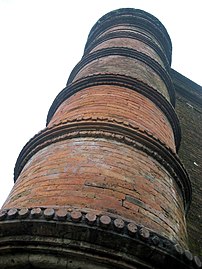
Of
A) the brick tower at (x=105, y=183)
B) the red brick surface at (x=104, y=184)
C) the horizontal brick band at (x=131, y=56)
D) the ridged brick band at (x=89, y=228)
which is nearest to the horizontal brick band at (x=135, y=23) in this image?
the horizontal brick band at (x=131, y=56)

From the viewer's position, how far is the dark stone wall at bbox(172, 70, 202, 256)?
226 inches

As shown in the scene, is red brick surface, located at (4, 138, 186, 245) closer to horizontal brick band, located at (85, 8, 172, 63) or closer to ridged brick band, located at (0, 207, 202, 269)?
ridged brick band, located at (0, 207, 202, 269)

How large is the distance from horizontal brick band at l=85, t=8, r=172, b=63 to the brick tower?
6.56 feet

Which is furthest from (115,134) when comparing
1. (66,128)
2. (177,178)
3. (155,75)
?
(155,75)

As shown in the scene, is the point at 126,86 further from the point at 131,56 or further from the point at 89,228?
the point at 89,228

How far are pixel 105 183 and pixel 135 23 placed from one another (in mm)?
5258

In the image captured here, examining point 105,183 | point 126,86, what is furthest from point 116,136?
point 126,86

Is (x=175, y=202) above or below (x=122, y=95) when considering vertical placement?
below

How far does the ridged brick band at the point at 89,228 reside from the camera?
234 centimetres

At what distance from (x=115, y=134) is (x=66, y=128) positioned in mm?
541

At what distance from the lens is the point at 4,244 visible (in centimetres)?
237

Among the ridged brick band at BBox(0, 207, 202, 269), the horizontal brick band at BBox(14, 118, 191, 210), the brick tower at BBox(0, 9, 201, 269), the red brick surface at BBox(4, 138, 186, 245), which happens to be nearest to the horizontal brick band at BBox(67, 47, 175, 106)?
the brick tower at BBox(0, 9, 201, 269)

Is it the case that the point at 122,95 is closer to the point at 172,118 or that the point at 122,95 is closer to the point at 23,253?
the point at 172,118

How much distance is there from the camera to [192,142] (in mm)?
8352
